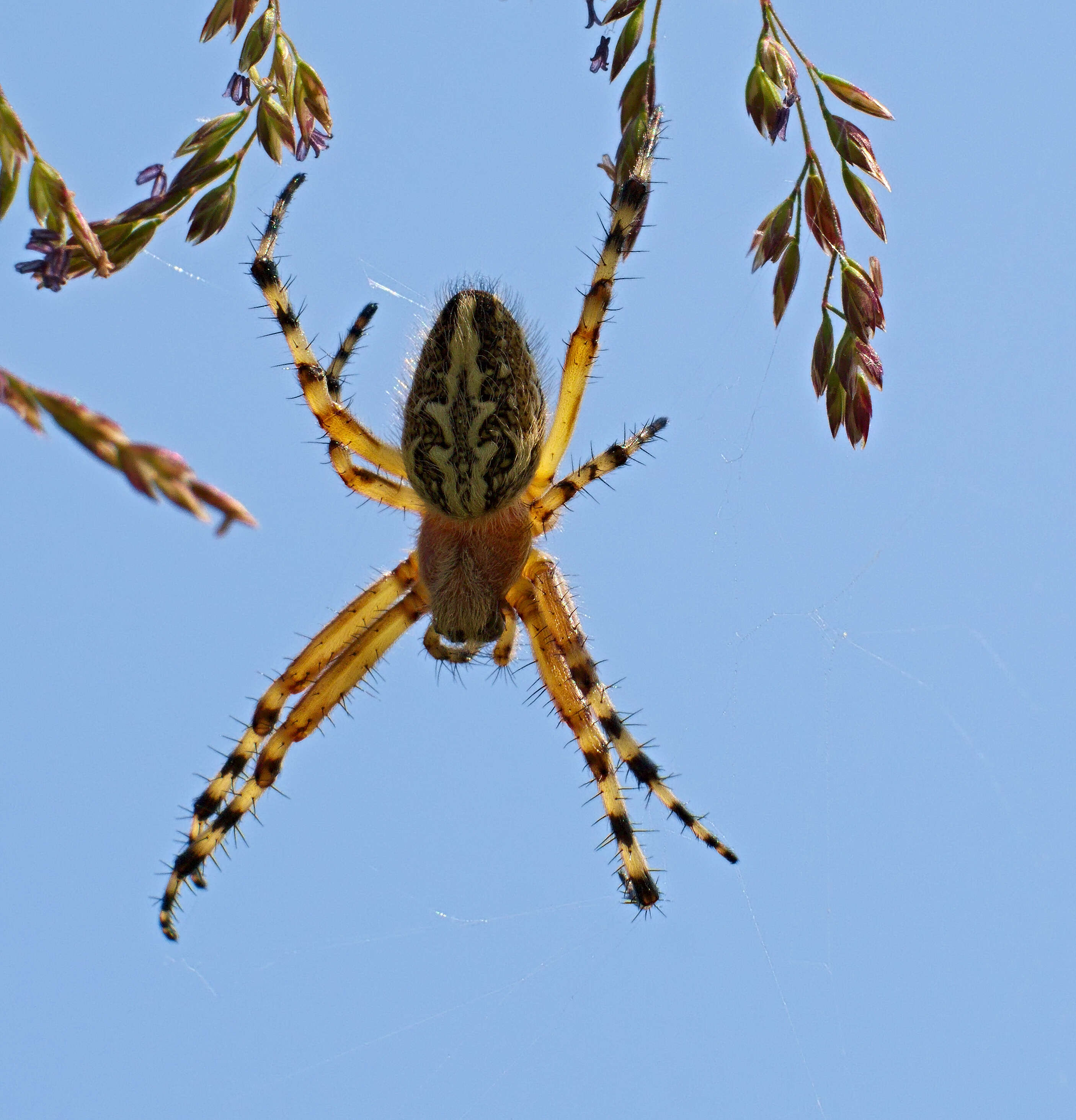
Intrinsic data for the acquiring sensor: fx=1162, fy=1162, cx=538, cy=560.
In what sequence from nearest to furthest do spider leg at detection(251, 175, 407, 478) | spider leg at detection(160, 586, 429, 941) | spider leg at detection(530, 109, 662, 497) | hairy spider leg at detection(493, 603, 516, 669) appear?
spider leg at detection(530, 109, 662, 497), spider leg at detection(251, 175, 407, 478), spider leg at detection(160, 586, 429, 941), hairy spider leg at detection(493, 603, 516, 669)

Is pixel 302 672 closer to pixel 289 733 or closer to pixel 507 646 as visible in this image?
pixel 289 733

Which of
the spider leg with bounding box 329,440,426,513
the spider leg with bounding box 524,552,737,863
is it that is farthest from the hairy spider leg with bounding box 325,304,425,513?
the spider leg with bounding box 524,552,737,863

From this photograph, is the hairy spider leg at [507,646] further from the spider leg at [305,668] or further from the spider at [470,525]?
the spider leg at [305,668]

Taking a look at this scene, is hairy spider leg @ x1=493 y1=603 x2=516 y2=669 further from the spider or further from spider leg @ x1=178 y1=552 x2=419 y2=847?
spider leg @ x1=178 y1=552 x2=419 y2=847

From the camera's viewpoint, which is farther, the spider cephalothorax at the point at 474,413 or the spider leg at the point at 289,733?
the spider leg at the point at 289,733

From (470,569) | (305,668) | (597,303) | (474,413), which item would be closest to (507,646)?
(470,569)

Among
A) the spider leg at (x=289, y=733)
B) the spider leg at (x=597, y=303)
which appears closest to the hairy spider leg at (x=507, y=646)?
the spider leg at (x=289, y=733)
